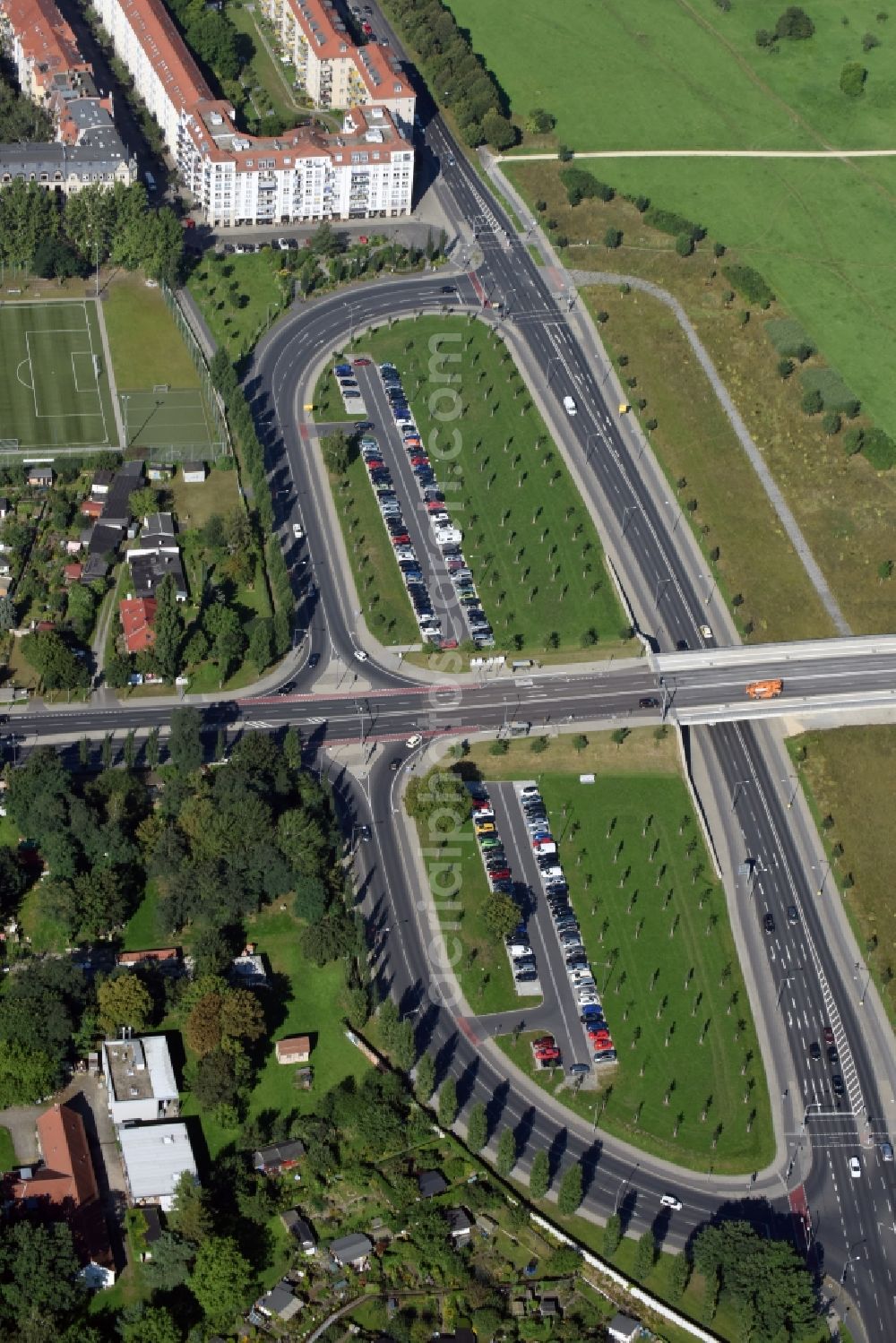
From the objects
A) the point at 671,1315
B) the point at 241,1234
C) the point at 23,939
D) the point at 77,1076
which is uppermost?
the point at 23,939

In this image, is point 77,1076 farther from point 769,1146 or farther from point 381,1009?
point 769,1146

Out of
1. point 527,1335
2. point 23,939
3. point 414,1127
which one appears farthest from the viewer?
point 23,939

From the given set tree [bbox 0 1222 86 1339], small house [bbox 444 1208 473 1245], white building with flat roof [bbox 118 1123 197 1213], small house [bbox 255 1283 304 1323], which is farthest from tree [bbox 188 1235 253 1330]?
small house [bbox 444 1208 473 1245]

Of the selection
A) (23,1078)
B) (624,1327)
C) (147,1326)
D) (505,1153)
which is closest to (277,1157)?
(147,1326)

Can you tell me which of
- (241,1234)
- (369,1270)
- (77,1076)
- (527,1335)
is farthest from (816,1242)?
(77,1076)

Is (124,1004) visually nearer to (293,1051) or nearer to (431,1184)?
(293,1051)

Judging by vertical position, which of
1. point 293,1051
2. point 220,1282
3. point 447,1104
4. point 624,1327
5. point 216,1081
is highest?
point 216,1081

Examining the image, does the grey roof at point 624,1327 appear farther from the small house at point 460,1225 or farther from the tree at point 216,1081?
the tree at point 216,1081
